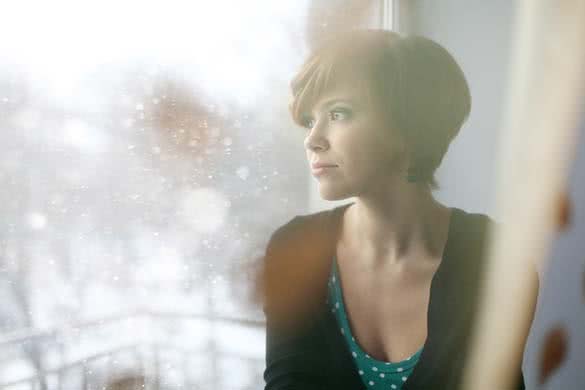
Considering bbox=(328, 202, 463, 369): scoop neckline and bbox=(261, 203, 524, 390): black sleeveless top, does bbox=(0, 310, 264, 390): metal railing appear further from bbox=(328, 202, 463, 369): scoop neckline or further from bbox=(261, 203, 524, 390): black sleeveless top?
bbox=(328, 202, 463, 369): scoop neckline

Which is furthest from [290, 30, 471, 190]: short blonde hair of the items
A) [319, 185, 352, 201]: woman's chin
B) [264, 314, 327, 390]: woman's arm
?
[264, 314, 327, 390]: woman's arm

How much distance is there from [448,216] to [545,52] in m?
0.35

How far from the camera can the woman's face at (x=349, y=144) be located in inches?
33.4

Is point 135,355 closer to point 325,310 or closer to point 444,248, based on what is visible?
point 325,310

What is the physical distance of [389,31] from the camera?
870 mm

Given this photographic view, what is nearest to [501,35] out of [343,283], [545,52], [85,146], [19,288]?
[545,52]

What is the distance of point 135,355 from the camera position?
2.89 ft

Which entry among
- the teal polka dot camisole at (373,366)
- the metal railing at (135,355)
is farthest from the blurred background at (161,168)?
the teal polka dot camisole at (373,366)

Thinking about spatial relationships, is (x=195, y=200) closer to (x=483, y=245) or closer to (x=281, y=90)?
(x=281, y=90)

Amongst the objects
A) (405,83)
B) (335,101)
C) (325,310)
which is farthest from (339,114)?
(325,310)

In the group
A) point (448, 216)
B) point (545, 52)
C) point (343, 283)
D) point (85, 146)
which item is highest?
point (545, 52)

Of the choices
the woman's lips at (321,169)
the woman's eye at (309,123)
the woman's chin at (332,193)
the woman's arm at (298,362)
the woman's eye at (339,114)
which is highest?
the woman's eye at (339,114)

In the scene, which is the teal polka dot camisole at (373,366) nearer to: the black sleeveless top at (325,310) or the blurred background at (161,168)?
the black sleeveless top at (325,310)

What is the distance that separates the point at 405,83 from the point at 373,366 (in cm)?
49
